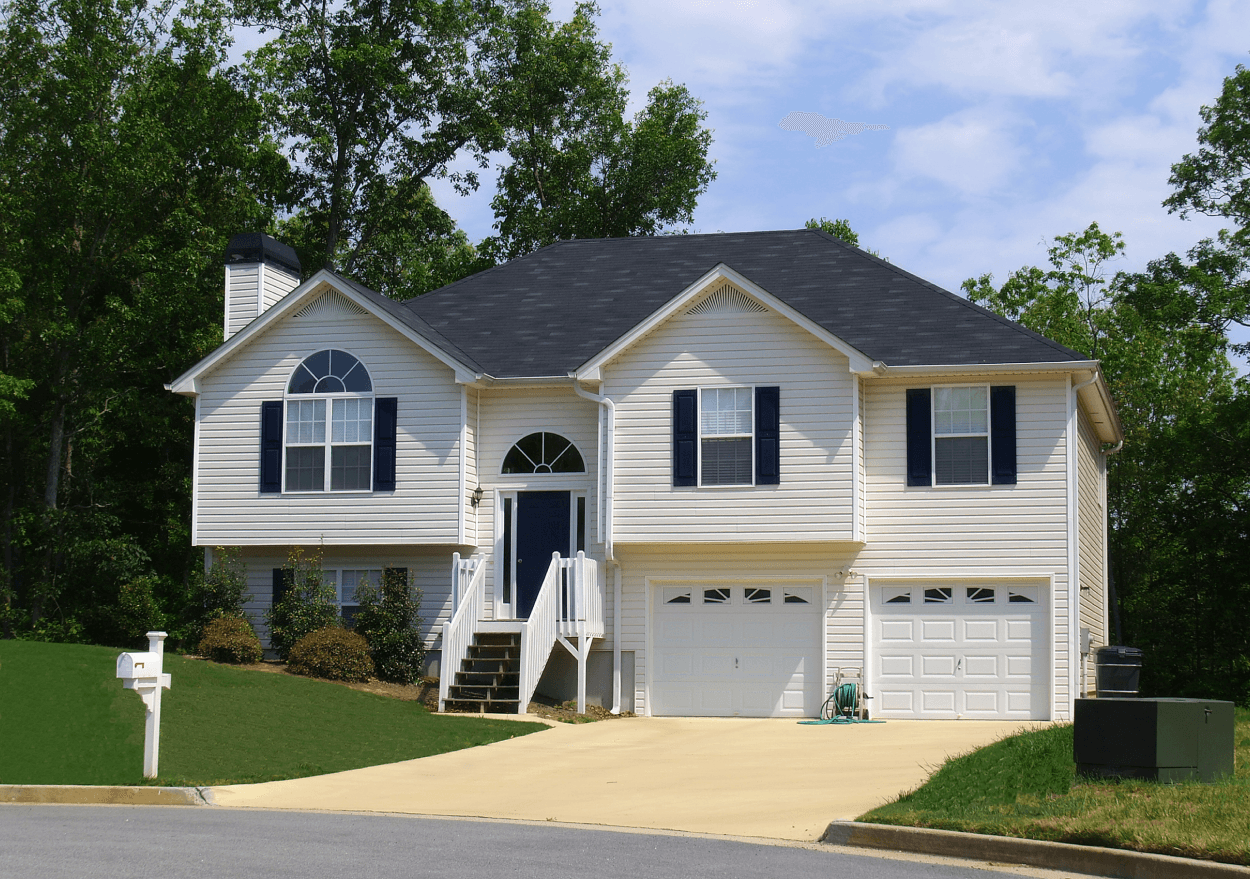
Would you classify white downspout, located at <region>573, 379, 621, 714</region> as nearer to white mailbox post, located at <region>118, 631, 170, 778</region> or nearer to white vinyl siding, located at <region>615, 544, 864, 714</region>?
white vinyl siding, located at <region>615, 544, 864, 714</region>

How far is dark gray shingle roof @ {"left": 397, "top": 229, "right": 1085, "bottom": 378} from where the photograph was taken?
22047 millimetres

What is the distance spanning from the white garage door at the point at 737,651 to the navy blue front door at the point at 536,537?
76.6 inches

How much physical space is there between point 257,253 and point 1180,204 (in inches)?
952

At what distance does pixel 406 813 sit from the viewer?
1177 centimetres

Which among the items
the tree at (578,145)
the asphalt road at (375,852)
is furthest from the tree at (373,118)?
the asphalt road at (375,852)

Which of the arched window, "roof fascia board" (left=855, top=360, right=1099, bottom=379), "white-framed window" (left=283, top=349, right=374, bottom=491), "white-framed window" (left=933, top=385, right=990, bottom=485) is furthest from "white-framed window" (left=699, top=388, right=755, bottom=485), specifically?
"white-framed window" (left=283, top=349, right=374, bottom=491)

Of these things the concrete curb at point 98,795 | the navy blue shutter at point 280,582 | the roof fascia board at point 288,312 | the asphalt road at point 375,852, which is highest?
the roof fascia board at point 288,312

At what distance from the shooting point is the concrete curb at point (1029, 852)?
28.0 ft

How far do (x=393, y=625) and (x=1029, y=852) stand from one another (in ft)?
46.7

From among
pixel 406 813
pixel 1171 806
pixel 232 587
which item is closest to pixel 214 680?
pixel 232 587

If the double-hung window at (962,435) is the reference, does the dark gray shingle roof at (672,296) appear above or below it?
above

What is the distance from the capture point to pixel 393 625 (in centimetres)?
2195

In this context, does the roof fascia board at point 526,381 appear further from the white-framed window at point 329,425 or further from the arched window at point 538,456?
the white-framed window at point 329,425

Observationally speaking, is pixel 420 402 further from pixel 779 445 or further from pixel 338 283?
pixel 779 445
